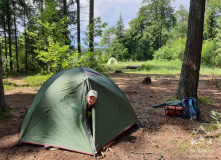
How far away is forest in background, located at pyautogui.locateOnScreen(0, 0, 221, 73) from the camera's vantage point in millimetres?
7680

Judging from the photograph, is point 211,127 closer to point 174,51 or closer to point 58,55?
point 58,55

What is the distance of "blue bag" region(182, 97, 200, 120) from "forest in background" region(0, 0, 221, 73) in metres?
4.47

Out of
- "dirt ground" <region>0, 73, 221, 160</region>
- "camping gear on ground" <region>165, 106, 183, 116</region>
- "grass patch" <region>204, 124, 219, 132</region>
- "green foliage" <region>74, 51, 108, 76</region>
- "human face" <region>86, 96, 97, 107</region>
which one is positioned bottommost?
"dirt ground" <region>0, 73, 221, 160</region>

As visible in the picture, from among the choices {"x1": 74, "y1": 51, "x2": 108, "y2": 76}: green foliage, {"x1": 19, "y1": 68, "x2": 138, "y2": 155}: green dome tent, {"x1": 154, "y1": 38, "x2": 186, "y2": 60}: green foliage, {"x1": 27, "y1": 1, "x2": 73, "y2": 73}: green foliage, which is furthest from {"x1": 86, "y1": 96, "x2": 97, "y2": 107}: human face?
{"x1": 154, "y1": 38, "x2": 186, "y2": 60}: green foliage

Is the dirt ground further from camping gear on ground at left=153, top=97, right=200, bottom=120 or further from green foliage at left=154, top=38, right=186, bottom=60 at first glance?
green foliage at left=154, top=38, right=186, bottom=60

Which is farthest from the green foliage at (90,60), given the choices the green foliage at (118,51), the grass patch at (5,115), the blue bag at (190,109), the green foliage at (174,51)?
the green foliage at (118,51)

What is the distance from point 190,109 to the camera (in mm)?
4402

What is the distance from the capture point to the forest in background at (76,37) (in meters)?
7.68

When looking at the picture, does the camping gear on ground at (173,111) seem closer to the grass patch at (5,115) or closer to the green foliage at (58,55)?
the grass patch at (5,115)

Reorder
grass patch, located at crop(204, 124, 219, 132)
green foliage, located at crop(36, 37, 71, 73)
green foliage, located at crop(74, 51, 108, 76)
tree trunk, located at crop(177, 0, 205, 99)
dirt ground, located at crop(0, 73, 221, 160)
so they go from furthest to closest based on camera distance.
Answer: green foliage, located at crop(74, 51, 108, 76), green foliage, located at crop(36, 37, 71, 73), tree trunk, located at crop(177, 0, 205, 99), grass patch, located at crop(204, 124, 219, 132), dirt ground, located at crop(0, 73, 221, 160)

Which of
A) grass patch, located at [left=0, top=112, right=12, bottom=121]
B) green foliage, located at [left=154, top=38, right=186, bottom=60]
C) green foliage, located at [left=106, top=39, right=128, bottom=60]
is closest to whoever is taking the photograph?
grass patch, located at [left=0, top=112, right=12, bottom=121]

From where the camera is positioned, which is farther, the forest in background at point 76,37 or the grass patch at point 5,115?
the forest in background at point 76,37

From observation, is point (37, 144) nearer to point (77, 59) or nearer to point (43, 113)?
point (43, 113)

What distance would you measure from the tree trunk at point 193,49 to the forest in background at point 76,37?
3.86 meters
